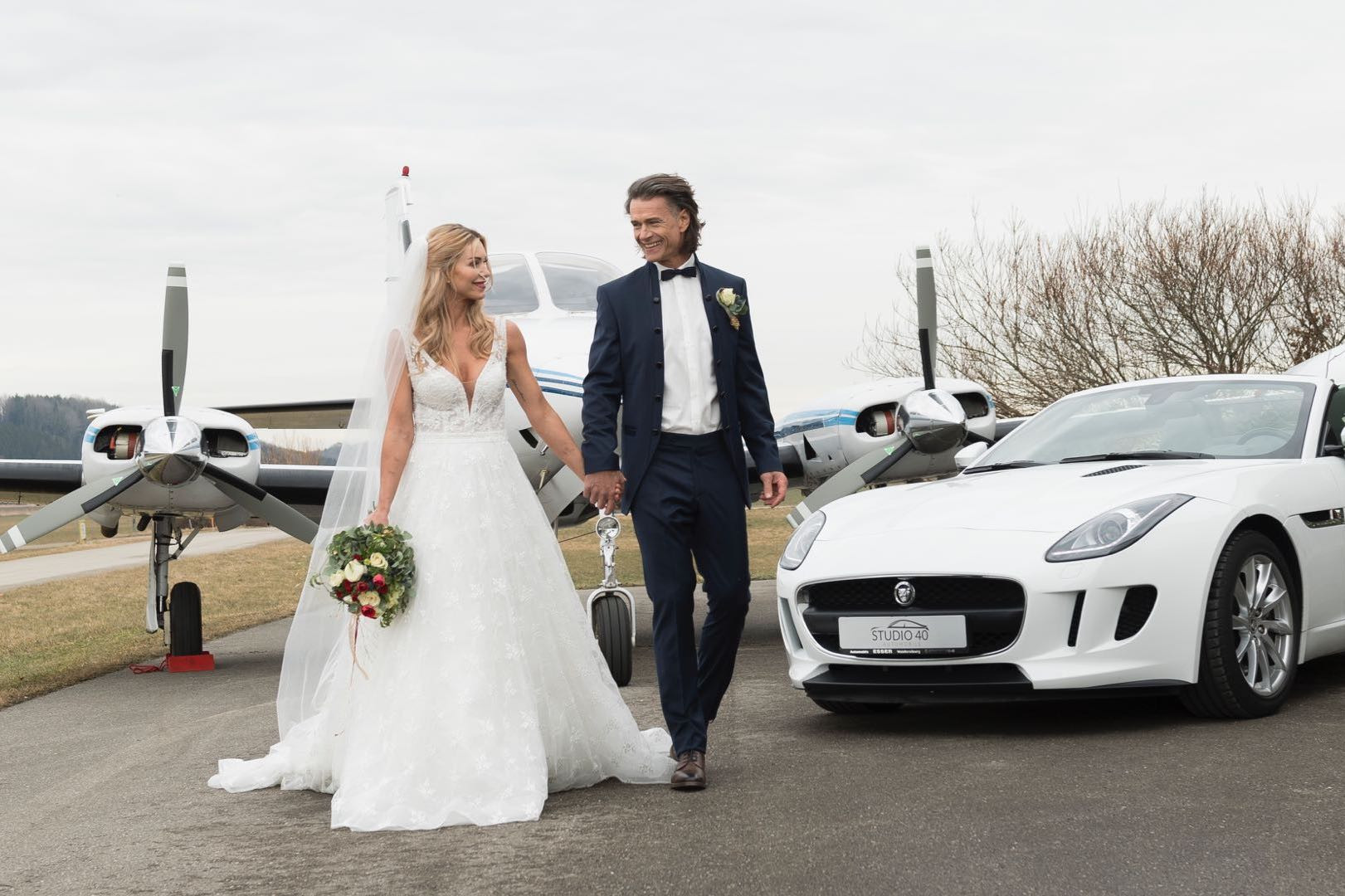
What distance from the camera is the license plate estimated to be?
5250 mm

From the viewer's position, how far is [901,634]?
5.35 metres

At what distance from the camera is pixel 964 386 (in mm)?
11352

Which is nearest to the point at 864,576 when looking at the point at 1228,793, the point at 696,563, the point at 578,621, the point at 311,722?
the point at 696,563

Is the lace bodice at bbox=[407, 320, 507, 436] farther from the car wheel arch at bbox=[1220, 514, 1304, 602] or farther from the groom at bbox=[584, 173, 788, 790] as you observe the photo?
the car wheel arch at bbox=[1220, 514, 1304, 602]

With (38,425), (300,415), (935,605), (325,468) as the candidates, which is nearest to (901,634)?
(935,605)

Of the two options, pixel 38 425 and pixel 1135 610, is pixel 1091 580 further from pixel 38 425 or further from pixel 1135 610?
pixel 38 425

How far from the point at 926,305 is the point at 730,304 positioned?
20.7ft

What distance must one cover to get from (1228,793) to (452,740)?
98.6 inches

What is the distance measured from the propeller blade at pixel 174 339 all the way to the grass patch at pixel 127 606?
218cm

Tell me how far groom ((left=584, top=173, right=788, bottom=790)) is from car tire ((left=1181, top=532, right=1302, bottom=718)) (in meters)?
1.77

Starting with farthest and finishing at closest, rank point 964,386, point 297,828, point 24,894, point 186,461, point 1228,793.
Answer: point 964,386, point 186,461, point 297,828, point 1228,793, point 24,894

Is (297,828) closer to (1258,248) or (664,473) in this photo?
(664,473)

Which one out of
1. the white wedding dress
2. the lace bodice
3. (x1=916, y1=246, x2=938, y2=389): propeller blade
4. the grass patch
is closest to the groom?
the white wedding dress

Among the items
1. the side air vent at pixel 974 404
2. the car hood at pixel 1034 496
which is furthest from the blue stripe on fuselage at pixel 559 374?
the side air vent at pixel 974 404
